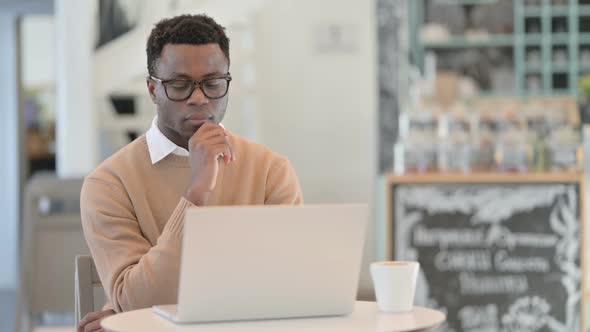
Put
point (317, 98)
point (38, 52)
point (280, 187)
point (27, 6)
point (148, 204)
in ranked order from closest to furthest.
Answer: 1. point (148, 204)
2. point (280, 187)
3. point (27, 6)
4. point (317, 98)
5. point (38, 52)

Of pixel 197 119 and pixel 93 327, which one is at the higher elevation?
pixel 197 119

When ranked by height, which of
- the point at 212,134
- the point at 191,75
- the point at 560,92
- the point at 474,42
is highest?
the point at 474,42

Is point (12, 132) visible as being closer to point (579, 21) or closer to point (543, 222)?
point (543, 222)

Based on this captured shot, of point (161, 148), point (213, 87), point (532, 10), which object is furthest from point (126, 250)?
point (532, 10)

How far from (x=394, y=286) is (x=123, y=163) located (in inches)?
23.7

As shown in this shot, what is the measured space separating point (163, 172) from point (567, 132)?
123 inches

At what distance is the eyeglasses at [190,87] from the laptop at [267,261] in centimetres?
45

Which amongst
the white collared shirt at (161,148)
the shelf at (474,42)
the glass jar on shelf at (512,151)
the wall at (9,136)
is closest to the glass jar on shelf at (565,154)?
the glass jar on shelf at (512,151)

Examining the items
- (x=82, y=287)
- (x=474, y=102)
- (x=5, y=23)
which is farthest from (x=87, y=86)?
(x=474, y=102)

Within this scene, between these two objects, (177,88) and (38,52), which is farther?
(38,52)

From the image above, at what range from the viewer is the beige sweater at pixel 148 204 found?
1.76m

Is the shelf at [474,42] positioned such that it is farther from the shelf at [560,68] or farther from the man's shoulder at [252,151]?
the man's shoulder at [252,151]

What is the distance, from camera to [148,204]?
6.45 ft

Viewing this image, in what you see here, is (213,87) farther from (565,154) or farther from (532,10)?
(532,10)
